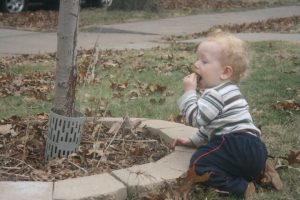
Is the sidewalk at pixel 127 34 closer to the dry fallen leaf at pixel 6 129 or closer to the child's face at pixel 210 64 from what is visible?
the dry fallen leaf at pixel 6 129

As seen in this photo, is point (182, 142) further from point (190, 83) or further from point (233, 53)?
point (233, 53)

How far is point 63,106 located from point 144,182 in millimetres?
783

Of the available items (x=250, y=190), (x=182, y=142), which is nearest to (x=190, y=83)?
(x=182, y=142)

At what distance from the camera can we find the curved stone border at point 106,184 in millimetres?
3014

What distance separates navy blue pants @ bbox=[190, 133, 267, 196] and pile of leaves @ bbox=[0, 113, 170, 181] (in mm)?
419

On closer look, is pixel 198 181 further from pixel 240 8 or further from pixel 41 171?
pixel 240 8

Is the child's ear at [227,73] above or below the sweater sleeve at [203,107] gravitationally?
above

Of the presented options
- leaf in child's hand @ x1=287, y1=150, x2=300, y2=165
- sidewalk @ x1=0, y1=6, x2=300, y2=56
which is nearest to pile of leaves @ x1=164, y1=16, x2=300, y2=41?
sidewalk @ x1=0, y1=6, x2=300, y2=56

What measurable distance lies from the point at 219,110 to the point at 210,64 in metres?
0.29

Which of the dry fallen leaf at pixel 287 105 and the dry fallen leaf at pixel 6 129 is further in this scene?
the dry fallen leaf at pixel 287 105

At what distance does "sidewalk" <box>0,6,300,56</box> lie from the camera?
1106cm

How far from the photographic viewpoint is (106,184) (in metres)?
3.17

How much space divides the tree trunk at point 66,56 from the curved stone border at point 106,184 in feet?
1.98

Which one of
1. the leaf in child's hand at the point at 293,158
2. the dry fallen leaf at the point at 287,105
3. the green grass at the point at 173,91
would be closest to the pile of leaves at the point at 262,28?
the green grass at the point at 173,91
